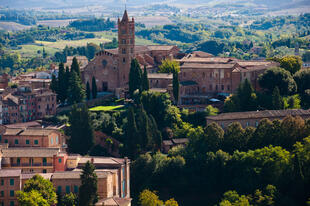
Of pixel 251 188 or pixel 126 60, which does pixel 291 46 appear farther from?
pixel 251 188

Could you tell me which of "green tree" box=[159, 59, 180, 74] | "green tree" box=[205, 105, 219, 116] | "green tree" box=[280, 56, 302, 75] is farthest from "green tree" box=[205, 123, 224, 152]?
"green tree" box=[280, 56, 302, 75]

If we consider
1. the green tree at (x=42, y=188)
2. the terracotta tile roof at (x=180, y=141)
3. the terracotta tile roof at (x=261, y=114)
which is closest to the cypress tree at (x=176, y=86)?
the terracotta tile roof at (x=180, y=141)

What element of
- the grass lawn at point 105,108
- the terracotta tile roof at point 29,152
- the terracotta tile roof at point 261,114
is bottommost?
the terracotta tile roof at point 29,152

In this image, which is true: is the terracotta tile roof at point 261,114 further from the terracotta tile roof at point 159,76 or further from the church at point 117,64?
the church at point 117,64

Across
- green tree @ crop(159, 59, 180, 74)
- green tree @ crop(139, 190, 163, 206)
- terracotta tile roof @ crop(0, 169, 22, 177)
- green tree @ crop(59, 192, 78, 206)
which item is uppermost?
green tree @ crop(159, 59, 180, 74)

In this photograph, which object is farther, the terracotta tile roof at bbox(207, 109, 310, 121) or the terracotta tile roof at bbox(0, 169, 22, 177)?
the terracotta tile roof at bbox(207, 109, 310, 121)

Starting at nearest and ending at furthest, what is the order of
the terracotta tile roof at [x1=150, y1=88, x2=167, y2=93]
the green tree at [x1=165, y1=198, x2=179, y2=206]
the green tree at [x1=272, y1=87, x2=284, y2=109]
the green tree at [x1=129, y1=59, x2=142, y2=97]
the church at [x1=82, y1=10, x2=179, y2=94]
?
the green tree at [x1=165, y1=198, x2=179, y2=206]
the green tree at [x1=272, y1=87, x2=284, y2=109]
the terracotta tile roof at [x1=150, y1=88, x2=167, y2=93]
the green tree at [x1=129, y1=59, x2=142, y2=97]
the church at [x1=82, y1=10, x2=179, y2=94]

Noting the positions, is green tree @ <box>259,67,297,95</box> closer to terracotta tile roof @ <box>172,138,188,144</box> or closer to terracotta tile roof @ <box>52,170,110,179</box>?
terracotta tile roof @ <box>172,138,188,144</box>

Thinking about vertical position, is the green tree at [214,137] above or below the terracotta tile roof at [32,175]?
above
